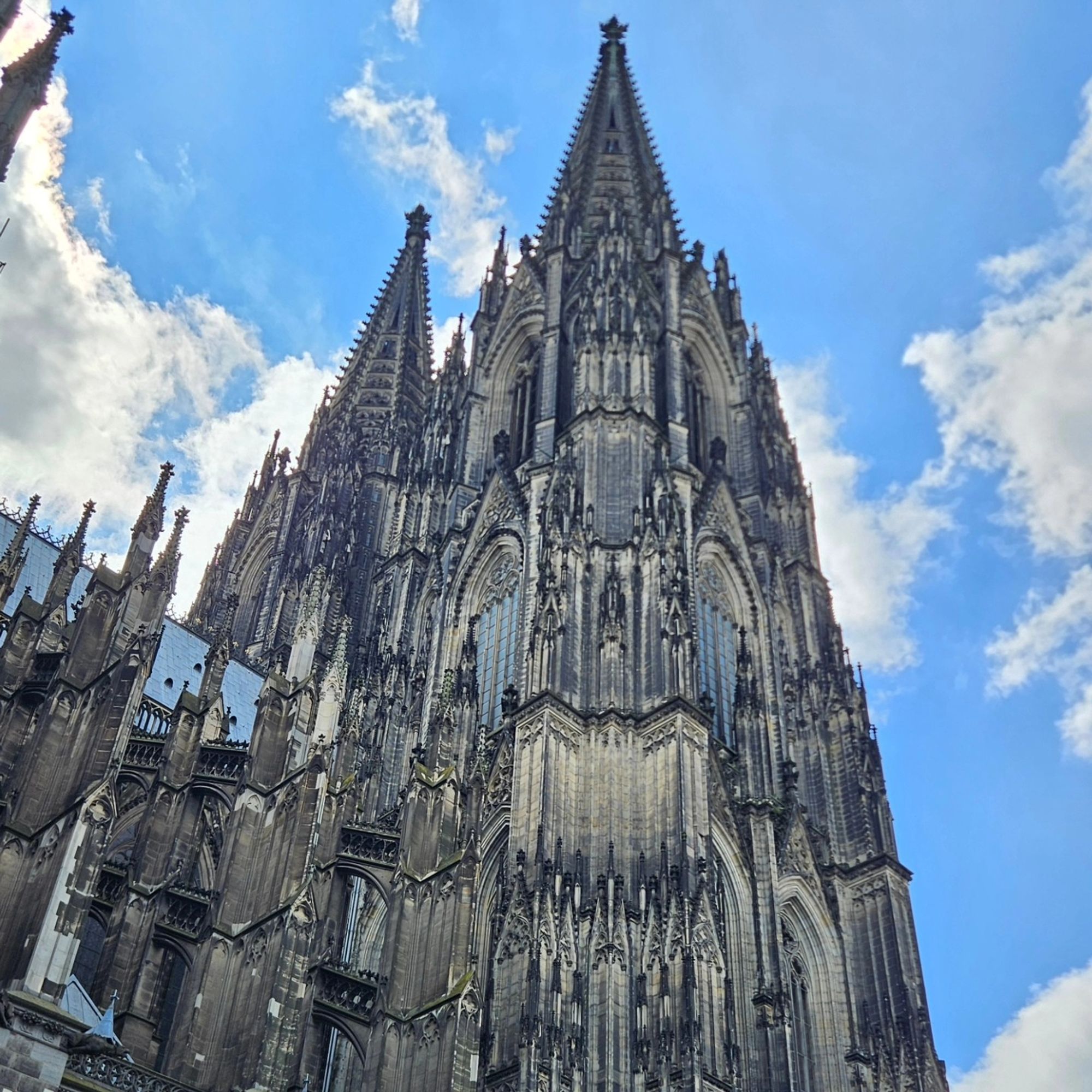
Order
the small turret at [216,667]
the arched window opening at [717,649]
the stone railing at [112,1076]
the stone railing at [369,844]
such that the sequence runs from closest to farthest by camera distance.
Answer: the stone railing at [112,1076]
the stone railing at [369,844]
the small turret at [216,667]
the arched window opening at [717,649]

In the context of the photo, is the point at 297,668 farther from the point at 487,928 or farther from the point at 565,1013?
the point at 565,1013

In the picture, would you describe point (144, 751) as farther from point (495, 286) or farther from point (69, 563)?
point (495, 286)

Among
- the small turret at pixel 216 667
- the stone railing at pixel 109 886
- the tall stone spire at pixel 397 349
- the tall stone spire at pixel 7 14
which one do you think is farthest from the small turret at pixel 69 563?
the tall stone spire at pixel 397 349

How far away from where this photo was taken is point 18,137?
26.0 meters

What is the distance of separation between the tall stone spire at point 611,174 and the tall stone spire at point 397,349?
43.0ft

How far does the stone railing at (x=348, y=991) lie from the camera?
23.0 metres

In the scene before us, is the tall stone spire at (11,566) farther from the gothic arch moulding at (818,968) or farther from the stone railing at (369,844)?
the gothic arch moulding at (818,968)

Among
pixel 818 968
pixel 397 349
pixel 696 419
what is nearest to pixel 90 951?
pixel 818 968

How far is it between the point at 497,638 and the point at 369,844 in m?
11.9

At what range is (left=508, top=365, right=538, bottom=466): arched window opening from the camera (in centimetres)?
4275

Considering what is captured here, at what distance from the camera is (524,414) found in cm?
4538

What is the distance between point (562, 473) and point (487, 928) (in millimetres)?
12715

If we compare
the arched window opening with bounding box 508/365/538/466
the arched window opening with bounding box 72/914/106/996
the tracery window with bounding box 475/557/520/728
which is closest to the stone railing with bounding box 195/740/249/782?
the arched window opening with bounding box 72/914/106/996

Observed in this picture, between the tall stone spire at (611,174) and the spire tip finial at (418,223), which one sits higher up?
the spire tip finial at (418,223)
